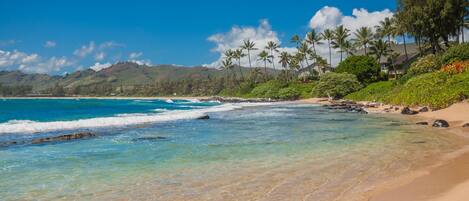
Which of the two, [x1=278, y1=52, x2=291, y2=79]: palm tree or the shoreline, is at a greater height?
[x1=278, y1=52, x2=291, y2=79]: palm tree

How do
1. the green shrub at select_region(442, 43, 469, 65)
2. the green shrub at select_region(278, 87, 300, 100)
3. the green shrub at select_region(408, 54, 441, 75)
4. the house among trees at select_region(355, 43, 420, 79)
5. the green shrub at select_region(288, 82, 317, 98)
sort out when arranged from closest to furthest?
the green shrub at select_region(442, 43, 469, 65)
the green shrub at select_region(408, 54, 441, 75)
the house among trees at select_region(355, 43, 420, 79)
the green shrub at select_region(288, 82, 317, 98)
the green shrub at select_region(278, 87, 300, 100)

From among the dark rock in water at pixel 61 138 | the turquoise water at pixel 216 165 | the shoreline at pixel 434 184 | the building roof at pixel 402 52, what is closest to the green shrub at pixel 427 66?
the turquoise water at pixel 216 165

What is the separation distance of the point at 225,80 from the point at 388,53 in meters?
92.1

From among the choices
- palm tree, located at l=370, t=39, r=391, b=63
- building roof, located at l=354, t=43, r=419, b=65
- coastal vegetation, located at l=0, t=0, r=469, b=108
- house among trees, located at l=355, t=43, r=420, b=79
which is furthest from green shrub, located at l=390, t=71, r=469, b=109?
building roof, located at l=354, t=43, r=419, b=65

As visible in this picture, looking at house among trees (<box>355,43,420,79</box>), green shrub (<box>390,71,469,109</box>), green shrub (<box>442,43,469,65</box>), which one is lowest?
green shrub (<box>390,71,469,109</box>)

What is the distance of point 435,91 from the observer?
4000 cm

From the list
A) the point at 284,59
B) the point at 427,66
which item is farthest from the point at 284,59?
the point at 427,66

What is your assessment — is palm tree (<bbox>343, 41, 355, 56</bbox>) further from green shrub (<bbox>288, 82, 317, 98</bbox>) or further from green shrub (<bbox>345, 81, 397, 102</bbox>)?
green shrub (<bbox>345, 81, 397, 102</bbox>)

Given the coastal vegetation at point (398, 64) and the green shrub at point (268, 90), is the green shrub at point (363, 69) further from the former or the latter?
the green shrub at point (268, 90)

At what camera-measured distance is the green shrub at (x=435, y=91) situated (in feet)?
117

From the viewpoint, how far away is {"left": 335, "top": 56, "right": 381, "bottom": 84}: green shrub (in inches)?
3142

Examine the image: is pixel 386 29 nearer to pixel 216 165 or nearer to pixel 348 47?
pixel 348 47

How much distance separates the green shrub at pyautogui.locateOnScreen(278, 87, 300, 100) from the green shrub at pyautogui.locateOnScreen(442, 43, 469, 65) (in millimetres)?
42053

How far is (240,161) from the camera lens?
15.9 m
